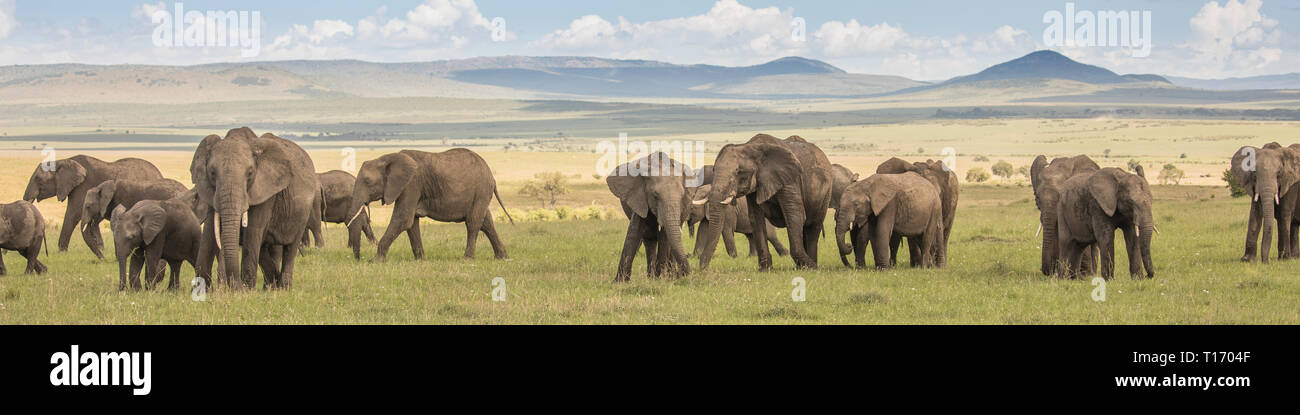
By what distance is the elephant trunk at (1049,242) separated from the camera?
17.4 m

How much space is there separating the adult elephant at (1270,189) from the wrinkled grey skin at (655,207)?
28.5 ft

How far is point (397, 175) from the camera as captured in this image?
21484 mm

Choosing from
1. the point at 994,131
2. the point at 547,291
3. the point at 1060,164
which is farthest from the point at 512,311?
the point at 994,131

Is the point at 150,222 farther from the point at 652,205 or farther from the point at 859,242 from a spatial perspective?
the point at 859,242

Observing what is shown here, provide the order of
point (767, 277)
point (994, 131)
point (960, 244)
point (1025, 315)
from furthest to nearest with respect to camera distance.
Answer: point (994, 131)
point (960, 244)
point (767, 277)
point (1025, 315)

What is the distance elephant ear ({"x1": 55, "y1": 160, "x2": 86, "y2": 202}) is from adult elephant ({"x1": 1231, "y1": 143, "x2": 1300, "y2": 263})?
20.1 metres

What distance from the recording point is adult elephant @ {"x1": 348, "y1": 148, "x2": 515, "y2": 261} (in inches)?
845

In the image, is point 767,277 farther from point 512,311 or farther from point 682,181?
point 512,311

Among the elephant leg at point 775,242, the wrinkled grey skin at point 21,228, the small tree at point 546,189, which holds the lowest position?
the small tree at point 546,189

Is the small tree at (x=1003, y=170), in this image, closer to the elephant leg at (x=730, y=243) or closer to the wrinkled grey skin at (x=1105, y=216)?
the elephant leg at (x=730, y=243)

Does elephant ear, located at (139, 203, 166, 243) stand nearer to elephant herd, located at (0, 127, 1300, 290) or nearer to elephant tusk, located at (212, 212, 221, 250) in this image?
elephant herd, located at (0, 127, 1300, 290)

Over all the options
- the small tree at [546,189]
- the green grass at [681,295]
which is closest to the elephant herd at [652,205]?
the green grass at [681,295]

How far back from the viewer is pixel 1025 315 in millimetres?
13500

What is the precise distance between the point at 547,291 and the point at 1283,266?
34.3 ft
